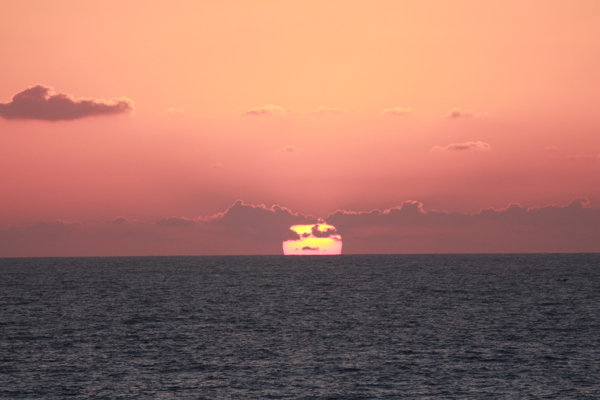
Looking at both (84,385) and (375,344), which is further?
(375,344)

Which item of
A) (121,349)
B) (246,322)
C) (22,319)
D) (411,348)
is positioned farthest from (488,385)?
(22,319)

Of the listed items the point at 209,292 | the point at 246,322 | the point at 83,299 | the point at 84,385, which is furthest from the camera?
the point at 209,292

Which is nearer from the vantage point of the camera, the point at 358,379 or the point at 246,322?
the point at 358,379

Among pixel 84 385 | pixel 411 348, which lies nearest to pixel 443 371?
pixel 411 348

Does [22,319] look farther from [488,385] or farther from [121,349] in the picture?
[488,385]

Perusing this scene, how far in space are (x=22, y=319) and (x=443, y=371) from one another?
59.8m

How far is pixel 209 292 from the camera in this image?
454ft

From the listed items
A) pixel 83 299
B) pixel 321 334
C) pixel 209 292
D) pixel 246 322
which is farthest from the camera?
pixel 209 292

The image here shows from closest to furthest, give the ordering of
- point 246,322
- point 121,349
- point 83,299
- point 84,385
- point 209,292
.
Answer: point 84,385 → point 121,349 → point 246,322 → point 83,299 → point 209,292

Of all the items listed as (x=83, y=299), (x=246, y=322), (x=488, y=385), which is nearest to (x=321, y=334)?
(x=246, y=322)

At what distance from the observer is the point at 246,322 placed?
3339 inches

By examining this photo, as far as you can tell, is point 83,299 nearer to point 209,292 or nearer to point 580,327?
point 209,292

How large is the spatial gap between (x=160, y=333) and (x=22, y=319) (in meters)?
24.8

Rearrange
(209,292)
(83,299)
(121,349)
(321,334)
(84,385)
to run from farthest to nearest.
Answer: (209,292), (83,299), (321,334), (121,349), (84,385)
